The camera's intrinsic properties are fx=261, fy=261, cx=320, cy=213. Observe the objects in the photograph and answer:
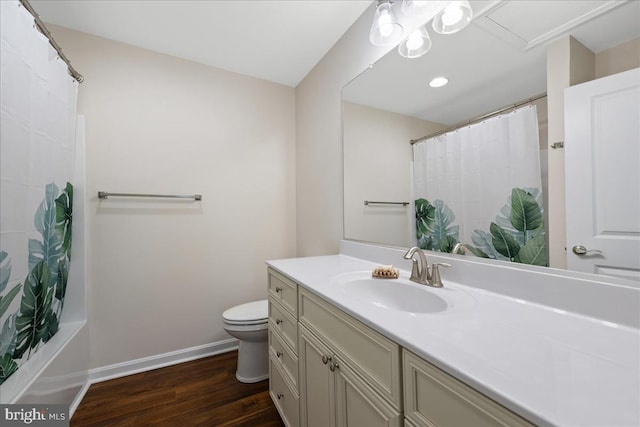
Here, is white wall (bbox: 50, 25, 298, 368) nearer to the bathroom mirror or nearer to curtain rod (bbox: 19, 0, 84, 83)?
curtain rod (bbox: 19, 0, 84, 83)

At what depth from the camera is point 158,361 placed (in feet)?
6.15

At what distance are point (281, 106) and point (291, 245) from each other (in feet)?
4.21

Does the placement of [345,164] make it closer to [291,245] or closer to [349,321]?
[291,245]

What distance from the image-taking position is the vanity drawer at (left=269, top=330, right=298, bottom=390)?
1.18m

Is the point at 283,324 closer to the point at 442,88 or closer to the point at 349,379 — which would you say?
the point at 349,379

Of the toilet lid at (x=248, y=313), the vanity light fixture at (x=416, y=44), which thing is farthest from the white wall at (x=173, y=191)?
the vanity light fixture at (x=416, y=44)

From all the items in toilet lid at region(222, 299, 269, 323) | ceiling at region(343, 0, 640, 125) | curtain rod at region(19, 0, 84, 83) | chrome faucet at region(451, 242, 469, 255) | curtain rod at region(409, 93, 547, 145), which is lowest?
toilet lid at region(222, 299, 269, 323)

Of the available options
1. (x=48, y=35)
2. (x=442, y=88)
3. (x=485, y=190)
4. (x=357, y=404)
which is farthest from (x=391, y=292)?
(x=48, y=35)

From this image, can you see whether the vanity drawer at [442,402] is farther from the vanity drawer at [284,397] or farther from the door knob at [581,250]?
the vanity drawer at [284,397]

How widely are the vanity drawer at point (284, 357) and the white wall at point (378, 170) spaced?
0.75 meters

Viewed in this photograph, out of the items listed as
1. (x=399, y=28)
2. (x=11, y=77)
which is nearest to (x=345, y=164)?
(x=399, y=28)

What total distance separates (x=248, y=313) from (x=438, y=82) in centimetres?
173

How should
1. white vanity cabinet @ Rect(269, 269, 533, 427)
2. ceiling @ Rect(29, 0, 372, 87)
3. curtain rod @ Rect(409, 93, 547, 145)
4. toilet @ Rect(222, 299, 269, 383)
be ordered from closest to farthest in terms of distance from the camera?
white vanity cabinet @ Rect(269, 269, 533, 427)
curtain rod @ Rect(409, 93, 547, 145)
ceiling @ Rect(29, 0, 372, 87)
toilet @ Rect(222, 299, 269, 383)
